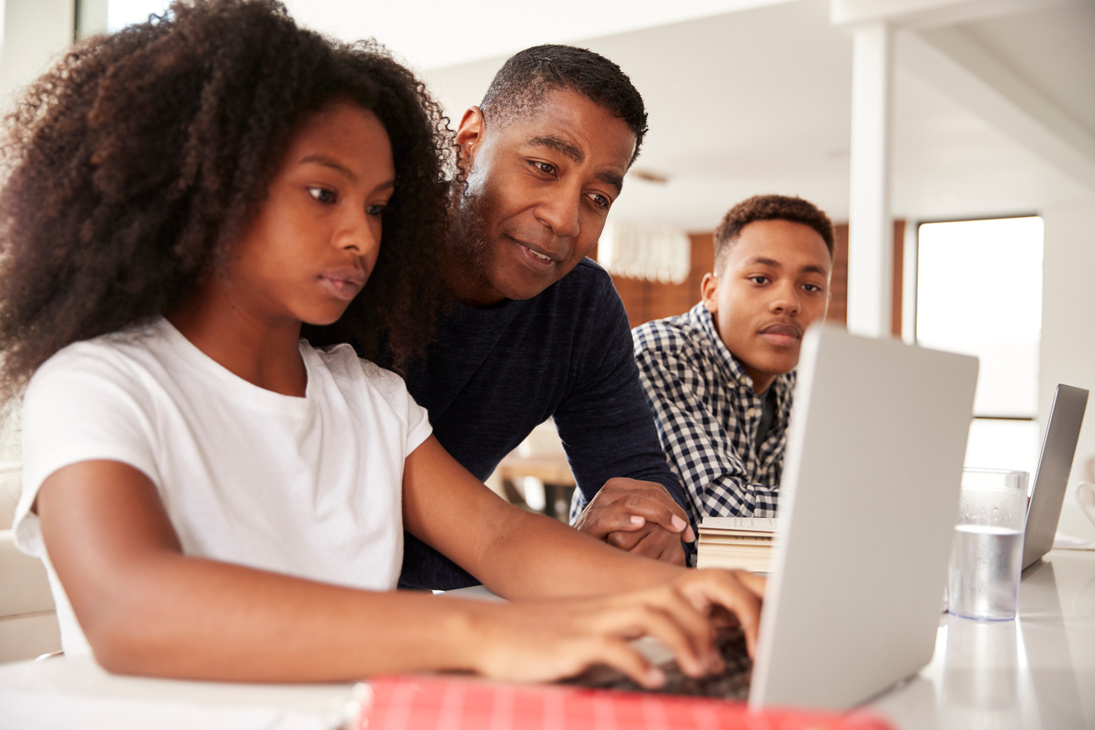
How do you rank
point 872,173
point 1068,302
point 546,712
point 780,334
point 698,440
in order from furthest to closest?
point 1068,302, point 872,173, point 780,334, point 698,440, point 546,712

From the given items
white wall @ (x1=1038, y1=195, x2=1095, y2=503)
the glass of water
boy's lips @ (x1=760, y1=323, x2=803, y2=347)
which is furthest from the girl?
white wall @ (x1=1038, y1=195, x2=1095, y2=503)

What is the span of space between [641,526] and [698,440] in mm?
594

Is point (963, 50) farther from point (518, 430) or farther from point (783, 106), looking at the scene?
point (518, 430)

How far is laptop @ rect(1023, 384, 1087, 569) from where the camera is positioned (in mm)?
1360

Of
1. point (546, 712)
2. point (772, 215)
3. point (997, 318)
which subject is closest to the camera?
point (546, 712)

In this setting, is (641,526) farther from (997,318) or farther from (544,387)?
(997,318)

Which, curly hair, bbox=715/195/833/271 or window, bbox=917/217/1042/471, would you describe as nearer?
curly hair, bbox=715/195/833/271

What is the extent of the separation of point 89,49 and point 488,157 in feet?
2.01

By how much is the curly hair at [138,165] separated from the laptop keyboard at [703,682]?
1.70 ft

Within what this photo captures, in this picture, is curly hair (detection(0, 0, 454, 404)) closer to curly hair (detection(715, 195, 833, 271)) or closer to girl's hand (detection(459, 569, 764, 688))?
girl's hand (detection(459, 569, 764, 688))

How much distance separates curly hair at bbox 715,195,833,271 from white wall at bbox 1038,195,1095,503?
531 cm

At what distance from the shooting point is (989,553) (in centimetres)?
105

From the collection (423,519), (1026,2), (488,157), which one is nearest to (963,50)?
(1026,2)

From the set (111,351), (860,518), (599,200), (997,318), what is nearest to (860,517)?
(860,518)
